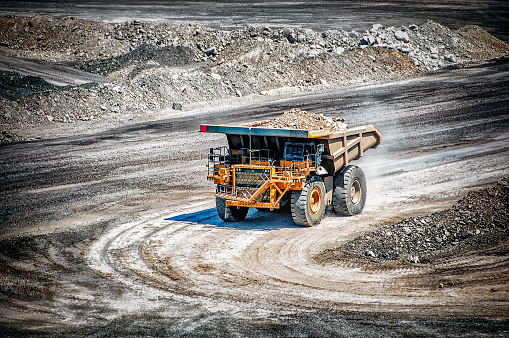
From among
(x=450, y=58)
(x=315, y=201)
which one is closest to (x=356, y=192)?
(x=315, y=201)

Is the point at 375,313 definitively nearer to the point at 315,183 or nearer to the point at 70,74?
the point at 315,183

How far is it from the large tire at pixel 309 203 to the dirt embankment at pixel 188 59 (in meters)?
17.2

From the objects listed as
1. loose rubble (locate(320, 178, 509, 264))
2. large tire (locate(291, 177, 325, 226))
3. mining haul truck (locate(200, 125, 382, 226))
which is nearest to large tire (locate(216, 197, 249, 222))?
mining haul truck (locate(200, 125, 382, 226))

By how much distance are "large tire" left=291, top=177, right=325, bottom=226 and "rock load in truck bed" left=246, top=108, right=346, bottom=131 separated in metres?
1.65

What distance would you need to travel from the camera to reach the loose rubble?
12.0 meters

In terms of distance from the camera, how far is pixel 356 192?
624 inches

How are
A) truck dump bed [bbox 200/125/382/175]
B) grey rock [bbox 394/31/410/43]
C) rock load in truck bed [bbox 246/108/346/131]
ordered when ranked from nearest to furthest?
truck dump bed [bbox 200/125/382/175] → rock load in truck bed [bbox 246/108/346/131] → grey rock [bbox 394/31/410/43]

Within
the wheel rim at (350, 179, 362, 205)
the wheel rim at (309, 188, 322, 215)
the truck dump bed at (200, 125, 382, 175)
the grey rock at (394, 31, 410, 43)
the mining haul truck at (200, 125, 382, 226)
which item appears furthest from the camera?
the grey rock at (394, 31, 410, 43)

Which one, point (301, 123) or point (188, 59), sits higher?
point (188, 59)

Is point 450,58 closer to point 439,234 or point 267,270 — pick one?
point 439,234

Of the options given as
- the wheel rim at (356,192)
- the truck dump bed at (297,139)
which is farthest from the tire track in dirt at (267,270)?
the truck dump bed at (297,139)

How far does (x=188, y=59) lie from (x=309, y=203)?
23.1 meters

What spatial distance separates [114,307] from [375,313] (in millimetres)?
4204

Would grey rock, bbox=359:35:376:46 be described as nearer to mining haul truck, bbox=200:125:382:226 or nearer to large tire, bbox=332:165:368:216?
mining haul truck, bbox=200:125:382:226
